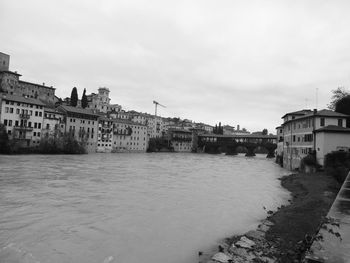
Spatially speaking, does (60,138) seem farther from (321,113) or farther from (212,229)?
(212,229)

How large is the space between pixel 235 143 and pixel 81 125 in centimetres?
5332

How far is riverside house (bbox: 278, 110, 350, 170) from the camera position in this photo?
104ft

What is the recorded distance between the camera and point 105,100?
354ft

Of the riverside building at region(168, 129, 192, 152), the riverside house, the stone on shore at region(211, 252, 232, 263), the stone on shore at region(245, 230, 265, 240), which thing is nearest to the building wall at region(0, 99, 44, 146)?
the riverside house

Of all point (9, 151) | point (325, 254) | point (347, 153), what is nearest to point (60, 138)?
point (9, 151)

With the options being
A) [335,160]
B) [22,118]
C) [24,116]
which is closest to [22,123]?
[22,118]

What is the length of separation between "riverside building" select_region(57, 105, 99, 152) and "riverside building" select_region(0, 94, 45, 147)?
7564mm

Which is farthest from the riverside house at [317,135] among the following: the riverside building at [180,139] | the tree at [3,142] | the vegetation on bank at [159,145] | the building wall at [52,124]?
the riverside building at [180,139]

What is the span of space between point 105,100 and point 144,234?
10063cm

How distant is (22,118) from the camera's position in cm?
5606

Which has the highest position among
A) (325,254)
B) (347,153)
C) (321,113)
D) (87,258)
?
(321,113)

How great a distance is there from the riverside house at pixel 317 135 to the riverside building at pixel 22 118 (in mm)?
47181

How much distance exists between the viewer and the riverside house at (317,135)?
104 ft

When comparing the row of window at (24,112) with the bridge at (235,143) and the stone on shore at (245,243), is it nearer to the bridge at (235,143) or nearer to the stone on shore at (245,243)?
the stone on shore at (245,243)
